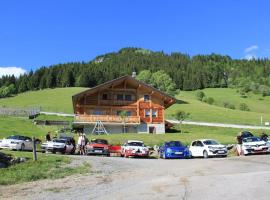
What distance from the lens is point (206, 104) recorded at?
424 ft

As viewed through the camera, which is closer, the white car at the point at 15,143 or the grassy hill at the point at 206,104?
the white car at the point at 15,143

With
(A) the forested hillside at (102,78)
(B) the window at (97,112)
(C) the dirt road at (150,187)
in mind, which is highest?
(A) the forested hillside at (102,78)

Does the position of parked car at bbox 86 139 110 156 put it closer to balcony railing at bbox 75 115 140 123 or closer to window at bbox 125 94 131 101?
balcony railing at bbox 75 115 140 123

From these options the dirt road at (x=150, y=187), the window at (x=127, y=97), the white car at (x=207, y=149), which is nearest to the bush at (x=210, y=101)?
the window at (x=127, y=97)

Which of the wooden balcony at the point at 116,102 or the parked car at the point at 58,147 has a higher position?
the wooden balcony at the point at 116,102

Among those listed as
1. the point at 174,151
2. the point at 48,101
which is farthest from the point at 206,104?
the point at 174,151

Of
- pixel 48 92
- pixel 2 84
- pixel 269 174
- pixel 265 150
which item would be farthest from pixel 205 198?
pixel 2 84

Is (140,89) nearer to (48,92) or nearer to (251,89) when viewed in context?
(48,92)

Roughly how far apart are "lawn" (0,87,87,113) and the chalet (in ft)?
118

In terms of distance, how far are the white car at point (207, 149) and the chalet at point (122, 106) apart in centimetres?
3459

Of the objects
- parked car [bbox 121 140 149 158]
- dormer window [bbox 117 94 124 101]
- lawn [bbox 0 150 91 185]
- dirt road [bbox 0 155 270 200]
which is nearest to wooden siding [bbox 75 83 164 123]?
dormer window [bbox 117 94 124 101]

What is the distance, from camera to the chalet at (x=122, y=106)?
2783 inches

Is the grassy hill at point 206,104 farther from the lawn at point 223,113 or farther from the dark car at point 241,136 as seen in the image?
the dark car at point 241,136

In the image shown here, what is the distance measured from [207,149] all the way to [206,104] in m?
Result: 95.4
